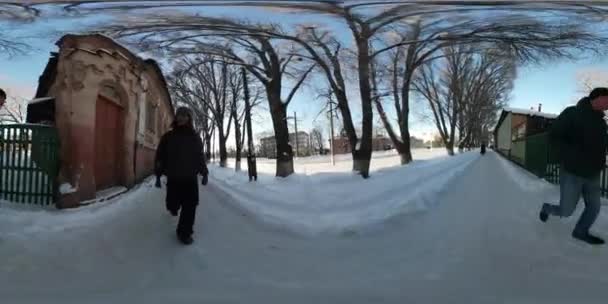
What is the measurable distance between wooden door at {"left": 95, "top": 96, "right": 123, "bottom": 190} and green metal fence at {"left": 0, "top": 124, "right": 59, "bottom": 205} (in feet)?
0.54

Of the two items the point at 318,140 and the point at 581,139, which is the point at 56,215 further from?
the point at 581,139

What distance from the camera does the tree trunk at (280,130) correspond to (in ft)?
6.57

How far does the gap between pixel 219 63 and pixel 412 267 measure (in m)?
1.14

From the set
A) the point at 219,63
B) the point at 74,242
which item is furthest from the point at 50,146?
the point at 219,63

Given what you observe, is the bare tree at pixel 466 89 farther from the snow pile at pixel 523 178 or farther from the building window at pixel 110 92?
the building window at pixel 110 92

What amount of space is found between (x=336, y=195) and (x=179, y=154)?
2.15ft

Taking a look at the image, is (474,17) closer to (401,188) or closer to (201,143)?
(401,188)

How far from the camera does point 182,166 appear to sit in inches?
78.4

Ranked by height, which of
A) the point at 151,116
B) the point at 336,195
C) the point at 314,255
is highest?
the point at 151,116

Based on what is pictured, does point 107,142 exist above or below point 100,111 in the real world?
below

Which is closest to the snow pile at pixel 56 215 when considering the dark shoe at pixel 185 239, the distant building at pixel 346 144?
the dark shoe at pixel 185 239

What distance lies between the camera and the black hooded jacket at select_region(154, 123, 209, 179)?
77.8 inches

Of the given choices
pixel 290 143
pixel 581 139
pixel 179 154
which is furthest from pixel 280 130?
pixel 581 139

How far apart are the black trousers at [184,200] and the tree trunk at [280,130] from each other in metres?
0.36
